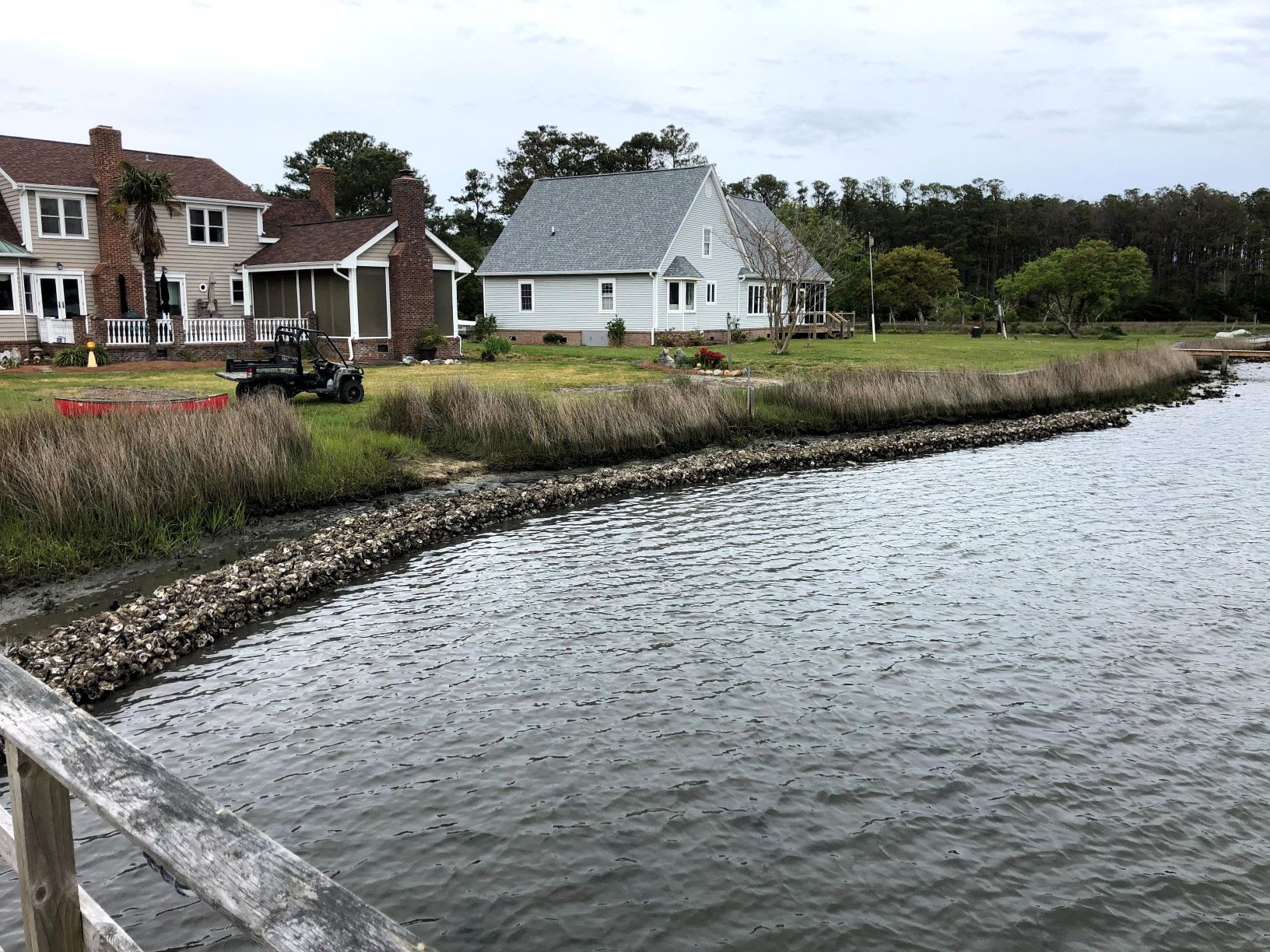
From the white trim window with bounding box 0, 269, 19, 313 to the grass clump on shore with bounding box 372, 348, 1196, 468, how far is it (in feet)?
60.4

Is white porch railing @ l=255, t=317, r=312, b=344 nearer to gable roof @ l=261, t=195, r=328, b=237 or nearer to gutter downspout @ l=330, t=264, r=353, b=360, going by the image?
gutter downspout @ l=330, t=264, r=353, b=360

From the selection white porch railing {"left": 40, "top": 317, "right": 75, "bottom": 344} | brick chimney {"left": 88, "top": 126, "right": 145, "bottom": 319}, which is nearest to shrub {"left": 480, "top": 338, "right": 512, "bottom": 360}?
Answer: brick chimney {"left": 88, "top": 126, "right": 145, "bottom": 319}

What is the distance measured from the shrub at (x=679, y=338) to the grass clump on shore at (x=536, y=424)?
2200cm

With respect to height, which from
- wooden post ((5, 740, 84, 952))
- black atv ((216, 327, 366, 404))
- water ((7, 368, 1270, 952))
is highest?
black atv ((216, 327, 366, 404))

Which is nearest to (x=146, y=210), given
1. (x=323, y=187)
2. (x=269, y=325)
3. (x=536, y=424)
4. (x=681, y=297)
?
(x=269, y=325)

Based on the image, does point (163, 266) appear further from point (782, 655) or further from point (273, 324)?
point (782, 655)

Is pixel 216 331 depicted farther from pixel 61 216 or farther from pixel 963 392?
pixel 963 392

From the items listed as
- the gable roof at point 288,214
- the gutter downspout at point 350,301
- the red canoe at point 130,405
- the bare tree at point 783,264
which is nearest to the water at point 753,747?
the red canoe at point 130,405

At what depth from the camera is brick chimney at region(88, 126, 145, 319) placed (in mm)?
34906

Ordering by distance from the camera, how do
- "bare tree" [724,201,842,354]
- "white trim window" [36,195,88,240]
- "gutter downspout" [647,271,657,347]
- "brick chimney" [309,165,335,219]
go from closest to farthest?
1. "white trim window" [36,195,88,240]
2. "bare tree" [724,201,842,354]
3. "gutter downspout" [647,271,657,347]
4. "brick chimney" [309,165,335,219]

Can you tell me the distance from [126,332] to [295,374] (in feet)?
51.2

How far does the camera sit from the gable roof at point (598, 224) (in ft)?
150

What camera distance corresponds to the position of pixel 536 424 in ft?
63.8

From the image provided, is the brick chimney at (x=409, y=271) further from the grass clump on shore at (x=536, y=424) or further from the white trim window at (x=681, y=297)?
the grass clump on shore at (x=536, y=424)
